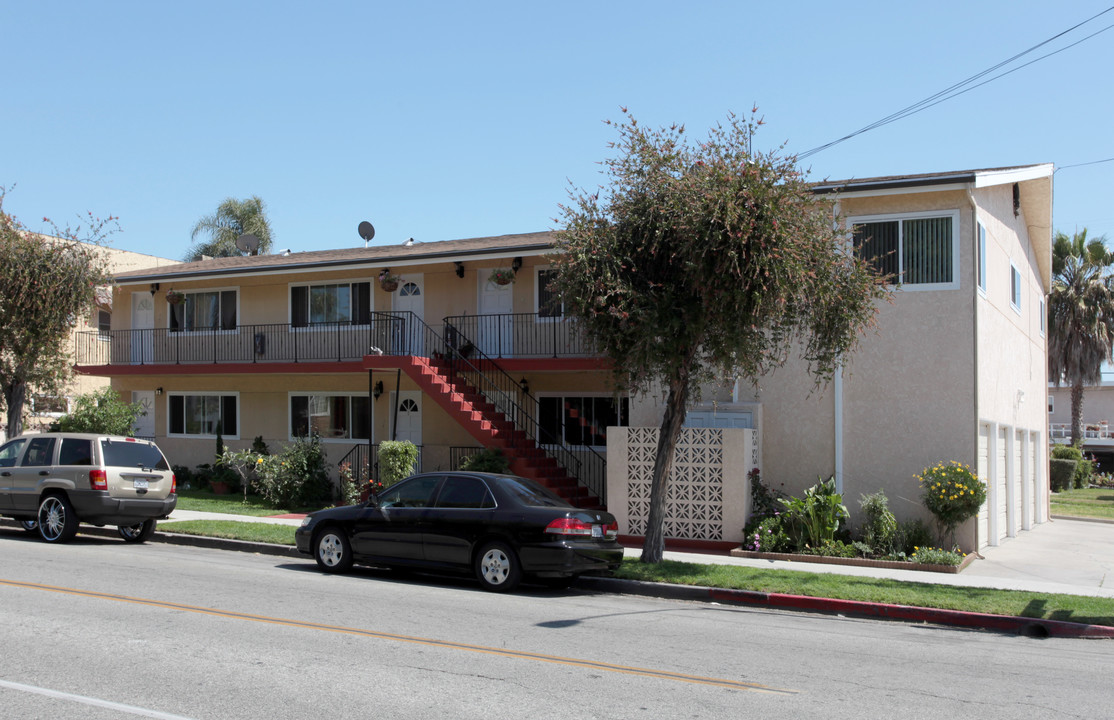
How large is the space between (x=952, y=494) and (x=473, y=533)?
7.68 metres

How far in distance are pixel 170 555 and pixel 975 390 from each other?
1290 cm

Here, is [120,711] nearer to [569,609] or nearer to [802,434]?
[569,609]

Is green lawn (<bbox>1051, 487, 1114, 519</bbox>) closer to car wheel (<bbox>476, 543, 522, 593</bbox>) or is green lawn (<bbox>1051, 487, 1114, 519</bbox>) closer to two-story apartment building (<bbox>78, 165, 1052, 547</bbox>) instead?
two-story apartment building (<bbox>78, 165, 1052, 547</bbox>)

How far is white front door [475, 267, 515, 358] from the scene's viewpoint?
21484mm

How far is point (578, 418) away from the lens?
21062 mm

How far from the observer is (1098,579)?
550 inches

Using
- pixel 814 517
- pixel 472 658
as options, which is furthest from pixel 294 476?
pixel 472 658

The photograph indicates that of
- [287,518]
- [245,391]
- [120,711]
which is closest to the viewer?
[120,711]

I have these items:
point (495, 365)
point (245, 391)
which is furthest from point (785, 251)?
point (245, 391)

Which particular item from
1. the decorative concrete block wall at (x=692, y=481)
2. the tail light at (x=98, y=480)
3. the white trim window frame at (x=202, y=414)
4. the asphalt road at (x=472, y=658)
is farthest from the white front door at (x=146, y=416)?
the decorative concrete block wall at (x=692, y=481)

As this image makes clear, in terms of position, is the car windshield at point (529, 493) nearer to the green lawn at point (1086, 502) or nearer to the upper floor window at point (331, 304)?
the upper floor window at point (331, 304)

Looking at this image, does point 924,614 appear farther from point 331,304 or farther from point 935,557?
point 331,304

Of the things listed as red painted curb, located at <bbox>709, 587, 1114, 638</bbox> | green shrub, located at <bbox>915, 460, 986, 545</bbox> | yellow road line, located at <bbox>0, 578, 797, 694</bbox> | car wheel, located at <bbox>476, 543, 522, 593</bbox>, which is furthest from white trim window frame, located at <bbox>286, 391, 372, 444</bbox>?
red painted curb, located at <bbox>709, 587, 1114, 638</bbox>

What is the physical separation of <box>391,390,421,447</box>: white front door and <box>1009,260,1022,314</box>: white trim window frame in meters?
13.5
